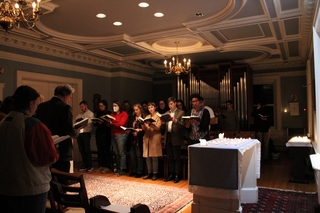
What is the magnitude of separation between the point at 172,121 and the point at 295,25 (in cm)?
266

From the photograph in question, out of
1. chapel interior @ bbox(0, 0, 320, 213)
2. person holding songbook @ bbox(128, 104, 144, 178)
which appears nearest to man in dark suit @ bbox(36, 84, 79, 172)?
chapel interior @ bbox(0, 0, 320, 213)

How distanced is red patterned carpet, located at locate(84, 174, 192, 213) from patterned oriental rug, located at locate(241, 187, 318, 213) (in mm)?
854

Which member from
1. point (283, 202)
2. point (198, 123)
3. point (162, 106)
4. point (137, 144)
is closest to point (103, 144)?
point (137, 144)

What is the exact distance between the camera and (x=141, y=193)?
3.94 meters

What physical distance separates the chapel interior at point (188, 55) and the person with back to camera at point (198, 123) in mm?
844

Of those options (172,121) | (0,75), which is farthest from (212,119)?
(0,75)

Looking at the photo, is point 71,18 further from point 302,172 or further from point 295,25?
point 302,172

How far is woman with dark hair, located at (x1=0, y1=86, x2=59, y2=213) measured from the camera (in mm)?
1613

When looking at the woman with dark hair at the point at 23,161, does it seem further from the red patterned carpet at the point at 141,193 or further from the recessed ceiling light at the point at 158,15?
the recessed ceiling light at the point at 158,15

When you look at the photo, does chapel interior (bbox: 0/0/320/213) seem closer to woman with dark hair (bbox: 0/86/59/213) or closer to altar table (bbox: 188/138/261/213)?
altar table (bbox: 188/138/261/213)

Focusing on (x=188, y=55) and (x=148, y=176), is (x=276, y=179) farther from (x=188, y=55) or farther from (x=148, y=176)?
(x=188, y=55)

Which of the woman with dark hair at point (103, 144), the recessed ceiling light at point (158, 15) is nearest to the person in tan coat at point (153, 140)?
the woman with dark hair at point (103, 144)

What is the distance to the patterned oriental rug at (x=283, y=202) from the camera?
320 centimetres

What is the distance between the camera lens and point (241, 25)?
4.62m
